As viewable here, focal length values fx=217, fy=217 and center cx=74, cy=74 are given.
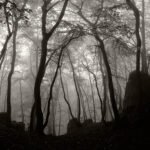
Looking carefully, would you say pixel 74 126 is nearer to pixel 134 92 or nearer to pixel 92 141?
pixel 134 92

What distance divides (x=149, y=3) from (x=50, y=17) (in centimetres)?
1244

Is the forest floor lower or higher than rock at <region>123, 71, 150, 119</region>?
lower

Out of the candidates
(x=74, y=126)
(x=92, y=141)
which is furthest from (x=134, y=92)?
(x=92, y=141)

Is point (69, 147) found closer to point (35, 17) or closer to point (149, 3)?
point (35, 17)

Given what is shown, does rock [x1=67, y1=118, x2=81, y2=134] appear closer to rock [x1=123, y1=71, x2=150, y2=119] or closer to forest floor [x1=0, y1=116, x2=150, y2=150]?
rock [x1=123, y1=71, x2=150, y2=119]

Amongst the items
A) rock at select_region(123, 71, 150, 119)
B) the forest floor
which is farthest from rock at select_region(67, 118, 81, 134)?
the forest floor

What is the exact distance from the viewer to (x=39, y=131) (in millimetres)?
12312

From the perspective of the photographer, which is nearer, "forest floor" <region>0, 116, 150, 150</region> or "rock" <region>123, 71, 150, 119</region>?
"forest floor" <region>0, 116, 150, 150</region>

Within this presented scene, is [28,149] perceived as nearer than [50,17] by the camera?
Yes

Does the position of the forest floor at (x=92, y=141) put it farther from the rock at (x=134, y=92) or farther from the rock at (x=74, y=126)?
the rock at (x=74, y=126)

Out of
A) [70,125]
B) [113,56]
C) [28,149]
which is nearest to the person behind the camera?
[28,149]

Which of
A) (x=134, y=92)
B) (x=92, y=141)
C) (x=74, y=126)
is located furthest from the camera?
(x=74, y=126)

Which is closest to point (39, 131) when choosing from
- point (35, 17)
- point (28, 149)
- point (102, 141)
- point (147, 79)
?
point (28, 149)

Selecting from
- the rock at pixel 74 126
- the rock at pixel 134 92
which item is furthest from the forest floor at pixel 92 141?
the rock at pixel 74 126
